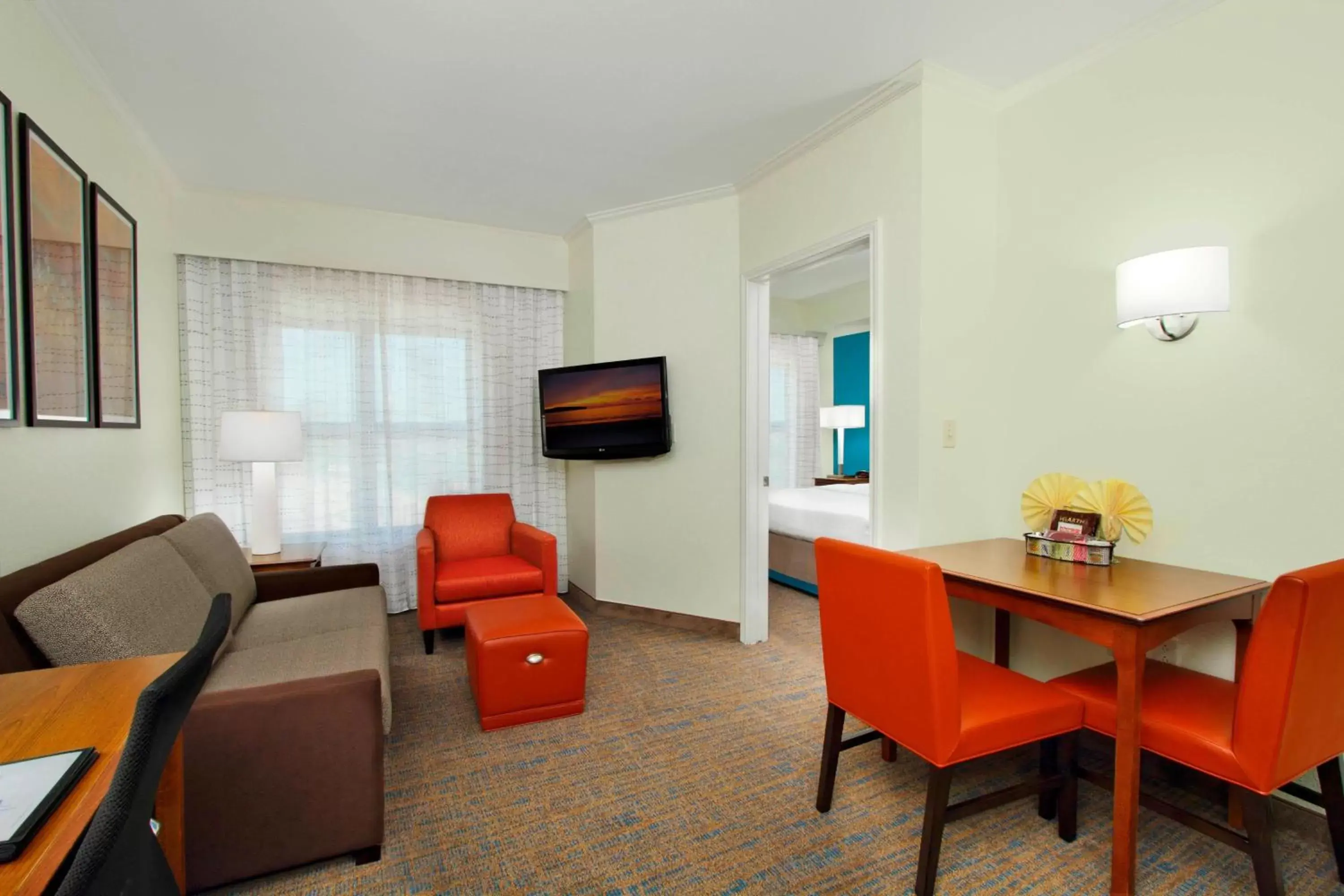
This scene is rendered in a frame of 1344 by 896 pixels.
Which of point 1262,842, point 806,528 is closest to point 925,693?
point 1262,842

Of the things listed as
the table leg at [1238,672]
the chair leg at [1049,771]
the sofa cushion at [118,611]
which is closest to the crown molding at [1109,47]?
the table leg at [1238,672]

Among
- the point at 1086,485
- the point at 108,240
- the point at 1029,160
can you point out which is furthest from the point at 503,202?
the point at 1086,485

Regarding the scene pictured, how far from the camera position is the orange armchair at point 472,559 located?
10.9 ft

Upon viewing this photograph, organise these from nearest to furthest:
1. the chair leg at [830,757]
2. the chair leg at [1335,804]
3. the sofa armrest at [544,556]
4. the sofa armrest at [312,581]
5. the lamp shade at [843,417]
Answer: the chair leg at [1335,804], the chair leg at [830,757], the sofa armrest at [312,581], the sofa armrest at [544,556], the lamp shade at [843,417]

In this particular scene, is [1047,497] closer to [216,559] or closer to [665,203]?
[665,203]

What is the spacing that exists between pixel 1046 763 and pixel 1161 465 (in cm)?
109

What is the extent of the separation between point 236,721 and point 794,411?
576 cm

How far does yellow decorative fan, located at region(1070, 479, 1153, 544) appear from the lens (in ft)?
7.06

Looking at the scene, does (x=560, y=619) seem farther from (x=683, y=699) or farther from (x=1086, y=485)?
(x=1086, y=485)

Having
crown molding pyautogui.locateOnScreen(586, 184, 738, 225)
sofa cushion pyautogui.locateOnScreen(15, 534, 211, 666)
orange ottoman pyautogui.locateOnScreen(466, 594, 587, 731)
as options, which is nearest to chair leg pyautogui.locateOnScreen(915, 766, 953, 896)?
orange ottoman pyautogui.locateOnScreen(466, 594, 587, 731)

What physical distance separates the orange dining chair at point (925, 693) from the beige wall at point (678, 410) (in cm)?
171

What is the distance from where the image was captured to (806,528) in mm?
4500

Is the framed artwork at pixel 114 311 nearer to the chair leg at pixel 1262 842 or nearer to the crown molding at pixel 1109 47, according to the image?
the crown molding at pixel 1109 47

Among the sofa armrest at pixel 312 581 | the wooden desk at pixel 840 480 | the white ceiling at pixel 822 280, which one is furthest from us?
the wooden desk at pixel 840 480
